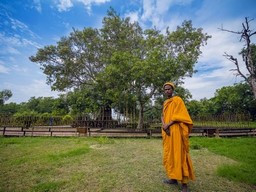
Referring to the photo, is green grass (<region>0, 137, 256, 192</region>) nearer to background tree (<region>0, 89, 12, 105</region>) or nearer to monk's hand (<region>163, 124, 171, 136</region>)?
monk's hand (<region>163, 124, 171, 136</region>)

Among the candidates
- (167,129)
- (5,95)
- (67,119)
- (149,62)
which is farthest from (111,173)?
(5,95)

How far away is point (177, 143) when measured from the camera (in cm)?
375

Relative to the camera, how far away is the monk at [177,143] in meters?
3.63

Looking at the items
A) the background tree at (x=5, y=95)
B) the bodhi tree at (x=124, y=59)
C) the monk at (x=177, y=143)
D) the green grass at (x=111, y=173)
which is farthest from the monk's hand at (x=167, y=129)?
the background tree at (x=5, y=95)

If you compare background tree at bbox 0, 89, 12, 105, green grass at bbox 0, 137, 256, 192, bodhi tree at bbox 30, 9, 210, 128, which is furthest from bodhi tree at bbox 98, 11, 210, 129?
background tree at bbox 0, 89, 12, 105

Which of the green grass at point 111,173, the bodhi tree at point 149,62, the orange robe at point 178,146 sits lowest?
the green grass at point 111,173

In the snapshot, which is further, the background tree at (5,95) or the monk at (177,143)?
the background tree at (5,95)

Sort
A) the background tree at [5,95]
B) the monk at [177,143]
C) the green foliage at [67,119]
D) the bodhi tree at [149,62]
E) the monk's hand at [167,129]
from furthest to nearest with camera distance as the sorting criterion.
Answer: the background tree at [5,95], the green foliage at [67,119], the bodhi tree at [149,62], the monk's hand at [167,129], the monk at [177,143]

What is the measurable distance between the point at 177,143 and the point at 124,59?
1158cm

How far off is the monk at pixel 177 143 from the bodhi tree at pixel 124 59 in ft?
32.0

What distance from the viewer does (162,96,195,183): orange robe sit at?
3.63m

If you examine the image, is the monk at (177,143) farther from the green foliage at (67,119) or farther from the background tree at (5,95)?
the background tree at (5,95)

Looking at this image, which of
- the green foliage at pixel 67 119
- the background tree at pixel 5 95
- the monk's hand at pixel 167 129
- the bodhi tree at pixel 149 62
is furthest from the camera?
the background tree at pixel 5 95

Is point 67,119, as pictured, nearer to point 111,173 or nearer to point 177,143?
point 111,173
